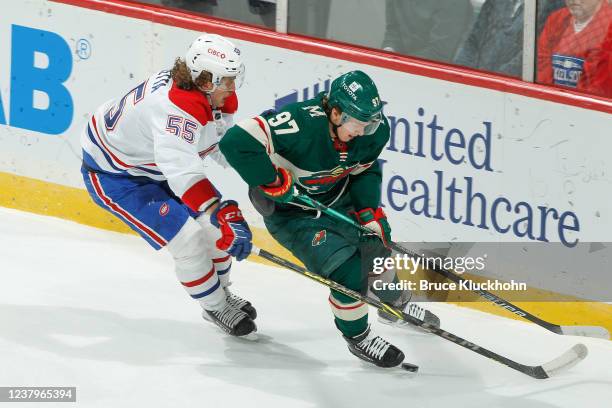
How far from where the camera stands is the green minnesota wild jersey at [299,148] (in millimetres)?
3883

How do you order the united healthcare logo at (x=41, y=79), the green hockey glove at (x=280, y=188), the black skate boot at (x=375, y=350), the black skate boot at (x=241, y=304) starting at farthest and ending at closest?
the united healthcare logo at (x=41, y=79), the black skate boot at (x=241, y=304), the black skate boot at (x=375, y=350), the green hockey glove at (x=280, y=188)

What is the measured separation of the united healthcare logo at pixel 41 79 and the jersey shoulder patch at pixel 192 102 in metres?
1.65

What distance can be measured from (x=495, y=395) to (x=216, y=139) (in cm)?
135

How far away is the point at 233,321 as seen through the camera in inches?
172

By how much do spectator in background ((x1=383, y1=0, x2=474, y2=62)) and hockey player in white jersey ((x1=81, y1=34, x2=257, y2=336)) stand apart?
95 cm

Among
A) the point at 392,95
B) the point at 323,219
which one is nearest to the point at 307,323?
the point at 323,219

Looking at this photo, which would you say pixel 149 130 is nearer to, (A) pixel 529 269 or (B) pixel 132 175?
(B) pixel 132 175

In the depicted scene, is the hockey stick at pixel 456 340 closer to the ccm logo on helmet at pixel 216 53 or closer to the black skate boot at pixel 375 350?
the black skate boot at pixel 375 350

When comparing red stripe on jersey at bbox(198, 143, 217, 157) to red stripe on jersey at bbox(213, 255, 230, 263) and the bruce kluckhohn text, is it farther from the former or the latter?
the bruce kluckhohn text

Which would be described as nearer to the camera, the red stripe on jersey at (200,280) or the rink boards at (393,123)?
the red stripe on jersey at (200,280)

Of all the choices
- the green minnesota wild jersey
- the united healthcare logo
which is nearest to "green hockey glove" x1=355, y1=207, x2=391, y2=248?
the green minnesota wild jersey

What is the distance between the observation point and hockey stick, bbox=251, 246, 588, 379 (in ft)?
13.1

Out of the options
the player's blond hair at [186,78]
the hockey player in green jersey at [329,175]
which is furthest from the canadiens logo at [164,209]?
the player's blond hair at [186,78]

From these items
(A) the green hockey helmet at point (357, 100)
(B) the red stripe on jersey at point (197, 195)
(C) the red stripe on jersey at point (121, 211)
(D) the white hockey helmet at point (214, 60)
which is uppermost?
(D) the white hockey helmet at point (214, 60)
